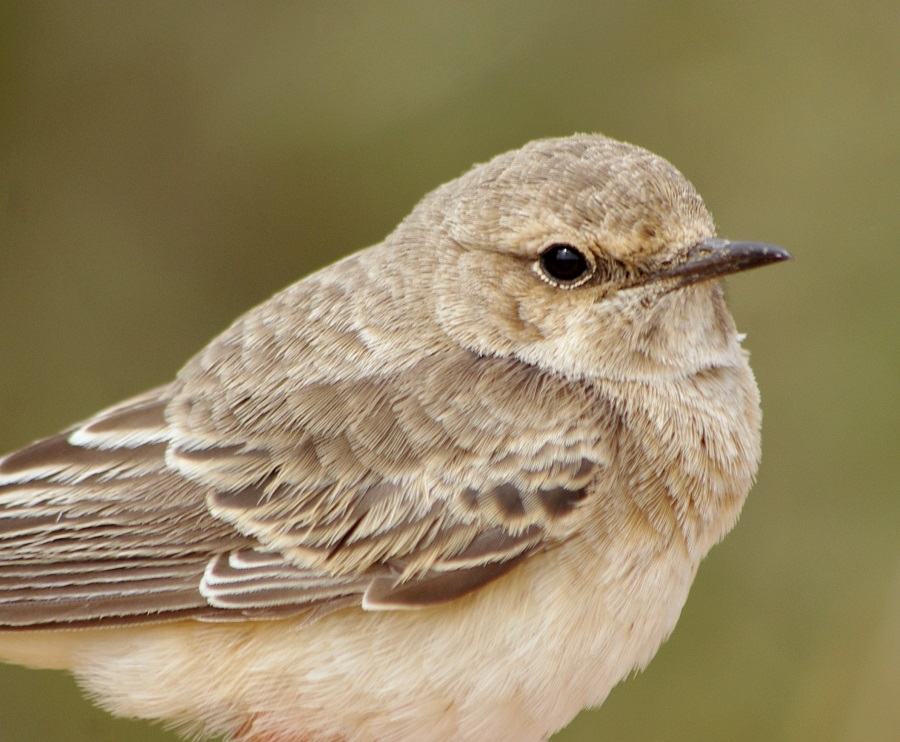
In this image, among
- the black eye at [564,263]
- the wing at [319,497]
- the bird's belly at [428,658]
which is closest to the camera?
the bird's belly at [428,658]

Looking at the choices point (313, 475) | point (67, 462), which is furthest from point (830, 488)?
point (67, 462)

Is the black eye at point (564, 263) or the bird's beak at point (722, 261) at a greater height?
the black eye at point (564, 263)

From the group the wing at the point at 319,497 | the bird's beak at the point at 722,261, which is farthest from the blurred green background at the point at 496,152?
the wing at the point at 319,497

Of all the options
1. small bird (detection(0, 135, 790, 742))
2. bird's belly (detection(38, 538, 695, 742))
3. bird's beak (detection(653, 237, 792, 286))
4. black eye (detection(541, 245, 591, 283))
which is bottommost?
bird's belly (detection(38, 538, 695, 742))

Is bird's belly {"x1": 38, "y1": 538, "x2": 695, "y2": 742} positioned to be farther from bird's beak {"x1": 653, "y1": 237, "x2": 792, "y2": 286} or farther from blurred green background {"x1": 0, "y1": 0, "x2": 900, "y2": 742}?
blurred green background {"x1": 0, "y1": 0, "x2": 900, "y2": 742}

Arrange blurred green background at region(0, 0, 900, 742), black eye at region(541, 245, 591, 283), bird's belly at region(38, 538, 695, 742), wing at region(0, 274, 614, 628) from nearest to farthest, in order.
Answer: bird's belly at region(38, 538, 695, 742), wing at region(0, 274, 614, 628), black eye at region(541, 245, 591, 283), blurred green background at region(0, 0, 900, 742)

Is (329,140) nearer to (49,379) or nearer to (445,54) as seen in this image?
(445,54)

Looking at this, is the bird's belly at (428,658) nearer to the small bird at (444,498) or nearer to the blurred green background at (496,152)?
the small bird at (444,498)

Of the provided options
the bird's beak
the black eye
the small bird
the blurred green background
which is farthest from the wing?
the blurred green background
